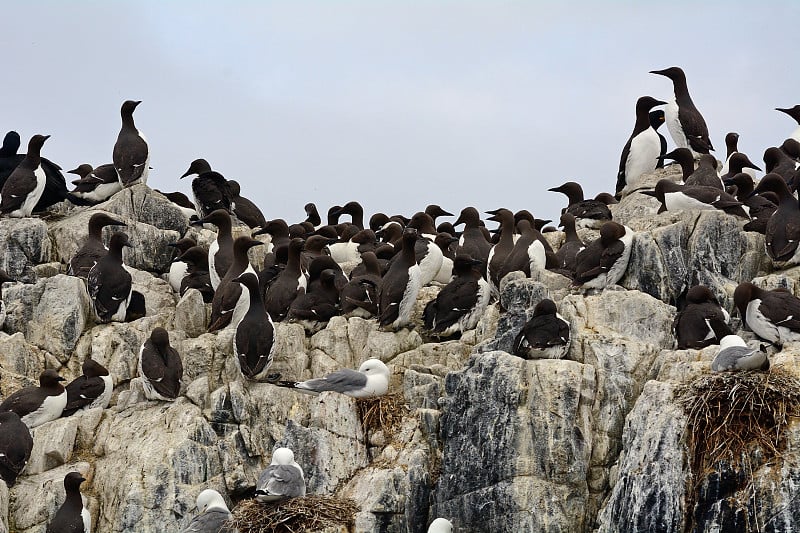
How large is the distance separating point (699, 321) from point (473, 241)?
6.80 metres

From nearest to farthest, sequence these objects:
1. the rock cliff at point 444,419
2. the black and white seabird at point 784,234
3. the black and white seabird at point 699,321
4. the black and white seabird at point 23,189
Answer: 1. the rock cliff at point 444,419
2. the black and white seabird at point 699,321
3. the black and white seabird at point 784,234
4. the black and white seabird at point 23,189

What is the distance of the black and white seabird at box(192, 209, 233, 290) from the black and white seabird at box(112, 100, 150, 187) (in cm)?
182

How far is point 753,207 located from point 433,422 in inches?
279

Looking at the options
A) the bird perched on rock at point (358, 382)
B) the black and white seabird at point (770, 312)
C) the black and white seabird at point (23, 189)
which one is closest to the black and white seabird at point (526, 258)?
the bird perched on rock at point (358, 382)

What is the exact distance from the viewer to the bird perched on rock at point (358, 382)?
699 inches

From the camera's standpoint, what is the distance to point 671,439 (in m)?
14.8

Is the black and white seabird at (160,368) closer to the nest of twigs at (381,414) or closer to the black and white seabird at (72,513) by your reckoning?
the black and white seabird at (72,513)

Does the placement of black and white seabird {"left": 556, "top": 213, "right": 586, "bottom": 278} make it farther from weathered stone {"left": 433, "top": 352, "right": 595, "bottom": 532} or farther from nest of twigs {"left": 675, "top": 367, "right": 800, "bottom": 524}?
nest of twigs {"left": 675, "top": 367, "right": 800, "bottom": 524}

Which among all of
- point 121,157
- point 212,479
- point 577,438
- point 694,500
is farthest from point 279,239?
point 694,500

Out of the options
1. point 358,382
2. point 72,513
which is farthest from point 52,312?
point 358,382

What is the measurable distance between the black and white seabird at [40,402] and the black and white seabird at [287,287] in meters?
3.30

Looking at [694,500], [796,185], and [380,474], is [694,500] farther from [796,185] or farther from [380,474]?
[796,185]

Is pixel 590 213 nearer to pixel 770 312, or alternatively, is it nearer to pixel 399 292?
pixel 399 292

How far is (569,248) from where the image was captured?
2156 centimetres
